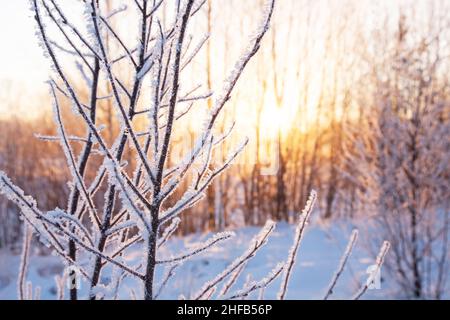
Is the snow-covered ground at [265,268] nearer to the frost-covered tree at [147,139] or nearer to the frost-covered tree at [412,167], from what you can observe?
the frost-covered tree at [412,167]

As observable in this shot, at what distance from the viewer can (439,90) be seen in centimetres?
613

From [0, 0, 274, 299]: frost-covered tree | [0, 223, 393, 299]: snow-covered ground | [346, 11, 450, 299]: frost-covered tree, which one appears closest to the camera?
[0, 0, 274, 299]: frost-covered tree

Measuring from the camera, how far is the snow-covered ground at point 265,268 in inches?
261

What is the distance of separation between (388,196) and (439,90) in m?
1.63

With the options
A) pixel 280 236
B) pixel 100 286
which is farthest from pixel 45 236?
pixel 280 236

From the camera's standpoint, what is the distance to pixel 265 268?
8.02 meters

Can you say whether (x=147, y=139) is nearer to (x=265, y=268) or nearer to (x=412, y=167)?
(x=412, y=167)

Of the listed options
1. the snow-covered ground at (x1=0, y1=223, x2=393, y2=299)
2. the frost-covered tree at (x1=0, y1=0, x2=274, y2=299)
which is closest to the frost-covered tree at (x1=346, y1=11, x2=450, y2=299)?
the snow-covered ground at (x1=0, y1=223, x2=393, y2=299)

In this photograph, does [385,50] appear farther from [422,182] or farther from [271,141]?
[271,141]

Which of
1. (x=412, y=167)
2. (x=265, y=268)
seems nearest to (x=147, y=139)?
(x=412, y=167)

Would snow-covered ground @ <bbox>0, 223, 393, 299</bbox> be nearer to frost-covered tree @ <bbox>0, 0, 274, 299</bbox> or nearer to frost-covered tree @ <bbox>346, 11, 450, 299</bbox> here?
frost-covered tree @ <bbox>346, 11, 450, 299</bbox>

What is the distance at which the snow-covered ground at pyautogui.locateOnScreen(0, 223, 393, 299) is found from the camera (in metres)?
6.62

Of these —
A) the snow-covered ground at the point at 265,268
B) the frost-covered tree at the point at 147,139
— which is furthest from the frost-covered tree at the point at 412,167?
the frost-covered tree at the point at 147,139

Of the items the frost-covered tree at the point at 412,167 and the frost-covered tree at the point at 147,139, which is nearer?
the frost-covered tree at the point at 147,139
